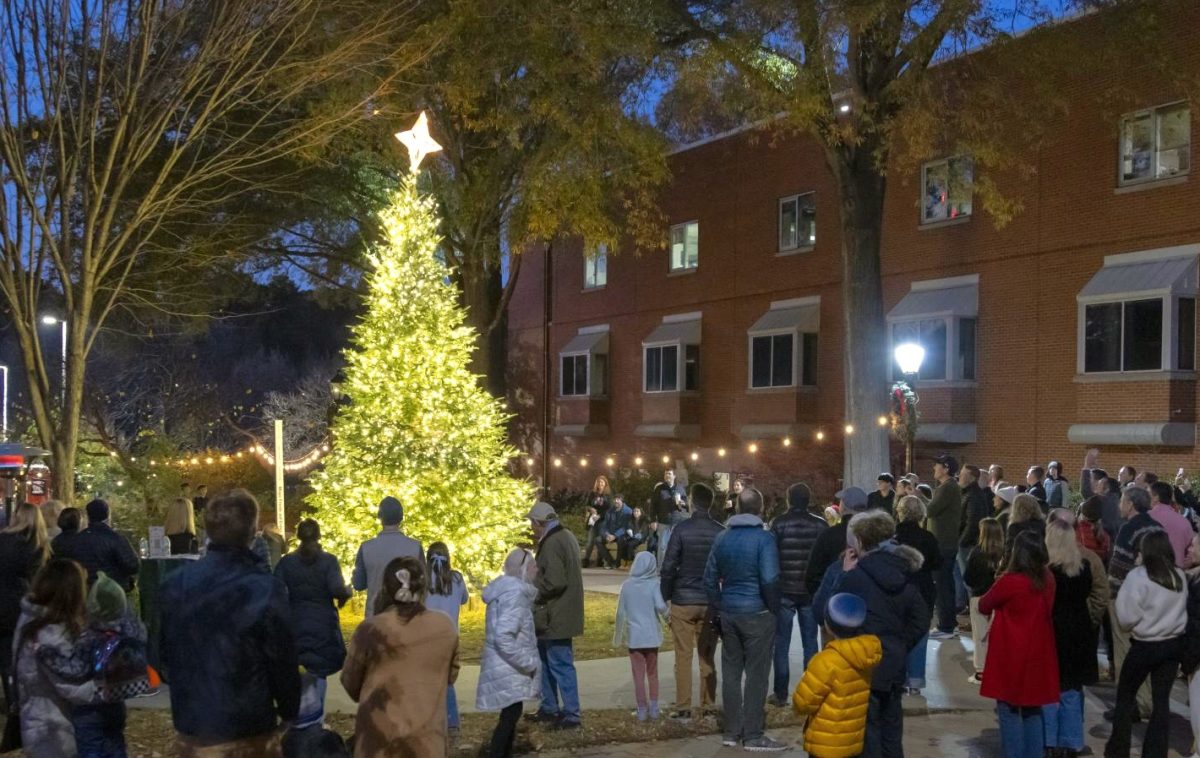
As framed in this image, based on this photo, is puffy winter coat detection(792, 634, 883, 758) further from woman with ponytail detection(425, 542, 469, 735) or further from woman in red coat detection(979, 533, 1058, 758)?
woman with ponytail detection(425, 542, 469, 735)

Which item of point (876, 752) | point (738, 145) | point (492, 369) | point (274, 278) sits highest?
point (738, 145)

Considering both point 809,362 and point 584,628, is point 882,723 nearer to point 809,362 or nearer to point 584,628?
point 584,628

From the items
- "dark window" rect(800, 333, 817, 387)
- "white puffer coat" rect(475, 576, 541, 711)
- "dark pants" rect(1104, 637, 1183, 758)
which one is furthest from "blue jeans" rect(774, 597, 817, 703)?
"dark window" rect(800, 333, 817, 387)

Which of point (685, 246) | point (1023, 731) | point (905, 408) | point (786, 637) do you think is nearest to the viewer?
Answer: point (1023, 731)

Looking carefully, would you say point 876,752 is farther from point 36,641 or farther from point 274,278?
Answer: point 274,278

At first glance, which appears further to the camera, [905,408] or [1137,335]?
[1137,335]

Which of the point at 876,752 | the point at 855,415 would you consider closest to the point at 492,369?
the point at 855,415

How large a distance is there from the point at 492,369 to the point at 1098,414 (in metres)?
12.4

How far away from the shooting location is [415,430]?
16.7m

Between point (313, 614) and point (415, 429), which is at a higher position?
point (415, 429)

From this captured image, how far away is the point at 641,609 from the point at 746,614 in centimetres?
121

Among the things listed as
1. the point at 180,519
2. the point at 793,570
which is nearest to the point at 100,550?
the point at 180,519

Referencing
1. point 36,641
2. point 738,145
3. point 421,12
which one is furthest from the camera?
point 738,145

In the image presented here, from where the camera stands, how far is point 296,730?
6996 millimetres
